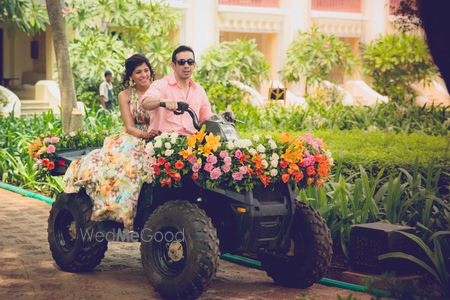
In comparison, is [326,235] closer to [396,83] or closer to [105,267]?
[105,267]

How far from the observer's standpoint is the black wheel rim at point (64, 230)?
707 centimetres

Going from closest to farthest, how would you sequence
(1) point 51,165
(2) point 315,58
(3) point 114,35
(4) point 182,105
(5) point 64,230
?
(4) point 182,105, (5) point 64,230, (1) point 51,165, (3) point 114,35, (2) point 315,58

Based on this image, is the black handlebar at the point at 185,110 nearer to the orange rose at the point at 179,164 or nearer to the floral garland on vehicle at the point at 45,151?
the orange rose at the point at 179,164

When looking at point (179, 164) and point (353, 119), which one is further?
point (353, 119)

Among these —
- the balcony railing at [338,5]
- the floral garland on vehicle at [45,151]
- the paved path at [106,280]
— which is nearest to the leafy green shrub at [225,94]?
the balcony railing at [338,5]

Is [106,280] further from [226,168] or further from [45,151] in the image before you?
[226,168]

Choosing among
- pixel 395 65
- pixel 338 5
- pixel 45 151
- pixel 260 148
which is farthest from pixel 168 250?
pixel 338 5

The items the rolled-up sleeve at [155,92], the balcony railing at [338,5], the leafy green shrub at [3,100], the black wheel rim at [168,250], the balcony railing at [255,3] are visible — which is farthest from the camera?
the balcony railing at [338,5]

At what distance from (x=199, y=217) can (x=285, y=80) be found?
75.7ft

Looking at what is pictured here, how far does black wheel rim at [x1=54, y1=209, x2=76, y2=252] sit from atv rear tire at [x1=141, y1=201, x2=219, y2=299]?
100 cm

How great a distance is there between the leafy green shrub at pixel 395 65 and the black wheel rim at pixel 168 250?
22.4 m

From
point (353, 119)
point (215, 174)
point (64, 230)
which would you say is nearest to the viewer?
point (215, 174)

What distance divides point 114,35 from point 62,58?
465 inches

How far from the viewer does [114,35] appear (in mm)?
23703
